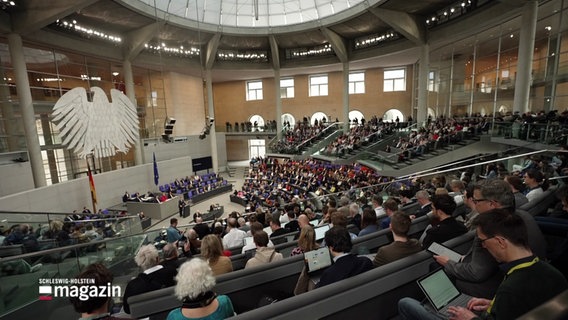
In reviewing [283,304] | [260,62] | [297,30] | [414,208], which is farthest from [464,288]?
[260,62]

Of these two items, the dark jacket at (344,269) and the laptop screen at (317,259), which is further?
the laptop screen at (317,259)

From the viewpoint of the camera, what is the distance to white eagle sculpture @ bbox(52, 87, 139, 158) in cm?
1040

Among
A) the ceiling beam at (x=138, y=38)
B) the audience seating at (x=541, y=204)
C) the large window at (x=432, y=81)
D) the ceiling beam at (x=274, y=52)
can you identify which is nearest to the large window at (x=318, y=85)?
the ceiling beam at (x=274, y=52)

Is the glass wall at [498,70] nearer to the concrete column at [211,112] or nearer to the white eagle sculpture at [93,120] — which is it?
the concrete column at [211,112]

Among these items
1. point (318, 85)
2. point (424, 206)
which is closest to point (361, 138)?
point (318, 85)

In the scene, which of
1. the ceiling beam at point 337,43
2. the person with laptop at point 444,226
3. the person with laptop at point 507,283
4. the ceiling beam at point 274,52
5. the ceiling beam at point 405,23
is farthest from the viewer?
the ceiling beam at point 274,52

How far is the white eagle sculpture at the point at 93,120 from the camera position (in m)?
10.4

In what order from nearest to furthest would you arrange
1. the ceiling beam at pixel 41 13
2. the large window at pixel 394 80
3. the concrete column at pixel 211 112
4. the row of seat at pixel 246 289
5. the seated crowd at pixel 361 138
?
the row of seat at pixel 246 289, the ceiling beam at pixel 41 13, the seated crowd at pixel 361 138, the concrete column at pixel 211 112, the large window at pixel 394 80

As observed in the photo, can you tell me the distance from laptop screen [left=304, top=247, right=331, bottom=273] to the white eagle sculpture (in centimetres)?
1136

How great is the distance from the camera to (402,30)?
15.7m

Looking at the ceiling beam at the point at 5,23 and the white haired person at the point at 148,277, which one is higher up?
the ceiling beam at the point at 5,23

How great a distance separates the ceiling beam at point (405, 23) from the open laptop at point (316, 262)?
1611cm

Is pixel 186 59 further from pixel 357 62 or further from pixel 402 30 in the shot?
pixel 402 30

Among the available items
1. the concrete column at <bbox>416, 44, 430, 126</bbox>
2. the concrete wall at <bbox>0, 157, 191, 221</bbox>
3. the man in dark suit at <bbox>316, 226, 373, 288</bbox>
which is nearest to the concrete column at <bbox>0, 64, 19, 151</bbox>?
the concrete wall at <bbox>0, 157, 191, 221</bbox>
